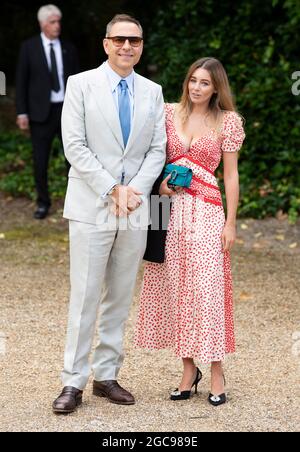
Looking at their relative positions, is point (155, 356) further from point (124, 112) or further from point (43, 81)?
point (43, 81)

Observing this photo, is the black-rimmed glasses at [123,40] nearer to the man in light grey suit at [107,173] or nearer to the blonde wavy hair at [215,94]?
the man in light grey suit at [107,173]

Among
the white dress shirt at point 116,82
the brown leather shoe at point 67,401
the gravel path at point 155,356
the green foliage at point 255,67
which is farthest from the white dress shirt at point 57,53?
the brown leather shoe at point 67,401

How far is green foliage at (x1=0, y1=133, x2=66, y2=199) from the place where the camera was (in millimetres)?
10344

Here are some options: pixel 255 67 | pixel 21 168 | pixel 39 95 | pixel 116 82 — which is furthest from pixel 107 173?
pixel 21 168

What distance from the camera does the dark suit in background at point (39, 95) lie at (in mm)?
9141

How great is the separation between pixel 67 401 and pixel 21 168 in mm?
7148

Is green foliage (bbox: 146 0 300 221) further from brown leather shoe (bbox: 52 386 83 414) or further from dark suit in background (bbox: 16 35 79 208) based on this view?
brown leather shoe (bbox: 52 386 83 414)

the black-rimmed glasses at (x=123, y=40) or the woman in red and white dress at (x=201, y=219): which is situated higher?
the black-rimmed glasses at (x=123, y=40)

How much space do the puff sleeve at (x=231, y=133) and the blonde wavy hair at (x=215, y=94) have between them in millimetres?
40

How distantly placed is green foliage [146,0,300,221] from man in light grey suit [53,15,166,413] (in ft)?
15.6

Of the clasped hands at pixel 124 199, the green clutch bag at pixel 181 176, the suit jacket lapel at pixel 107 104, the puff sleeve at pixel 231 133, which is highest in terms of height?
the suit jacket lapel at pixel 107 104

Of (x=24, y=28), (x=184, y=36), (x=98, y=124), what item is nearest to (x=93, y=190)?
(x=98, y=124)

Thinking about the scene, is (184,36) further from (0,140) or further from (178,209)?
(178,209)

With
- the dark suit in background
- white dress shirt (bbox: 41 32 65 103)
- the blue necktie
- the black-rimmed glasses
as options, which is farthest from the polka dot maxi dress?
white dress shirt (bbox: 41 32 65 103)
